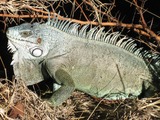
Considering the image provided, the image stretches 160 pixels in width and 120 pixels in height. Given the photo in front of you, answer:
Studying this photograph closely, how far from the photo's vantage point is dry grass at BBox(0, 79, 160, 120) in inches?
136

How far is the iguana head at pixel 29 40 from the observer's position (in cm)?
372

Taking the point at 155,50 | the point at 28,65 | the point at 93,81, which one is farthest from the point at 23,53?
the point at 155,50

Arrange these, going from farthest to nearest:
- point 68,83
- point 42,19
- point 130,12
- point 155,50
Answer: point 130,12 → point 42,19 → point 155,50 → point 68,83

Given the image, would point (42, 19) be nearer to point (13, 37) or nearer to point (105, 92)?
point (13, 37)

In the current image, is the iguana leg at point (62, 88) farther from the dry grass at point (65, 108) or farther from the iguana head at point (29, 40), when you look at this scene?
the iguana head at point (29, 40)

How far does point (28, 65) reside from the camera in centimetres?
385

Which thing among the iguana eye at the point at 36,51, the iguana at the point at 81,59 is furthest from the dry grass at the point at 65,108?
the iguana eye at the point at 36,51

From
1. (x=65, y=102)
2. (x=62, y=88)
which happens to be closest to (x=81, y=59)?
(x=62, y=88)

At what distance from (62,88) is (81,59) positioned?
33 cm

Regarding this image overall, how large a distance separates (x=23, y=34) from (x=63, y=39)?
1.15 ft

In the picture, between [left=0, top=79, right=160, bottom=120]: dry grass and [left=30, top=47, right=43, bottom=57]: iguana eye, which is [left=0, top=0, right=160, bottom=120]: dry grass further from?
[left=30, top=47, right=43, bottom=57]: iguana eye

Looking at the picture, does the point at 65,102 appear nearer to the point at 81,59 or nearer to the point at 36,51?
the point at 81,59

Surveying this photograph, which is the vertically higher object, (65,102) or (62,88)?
(62,88)

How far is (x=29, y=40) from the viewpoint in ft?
12.2
